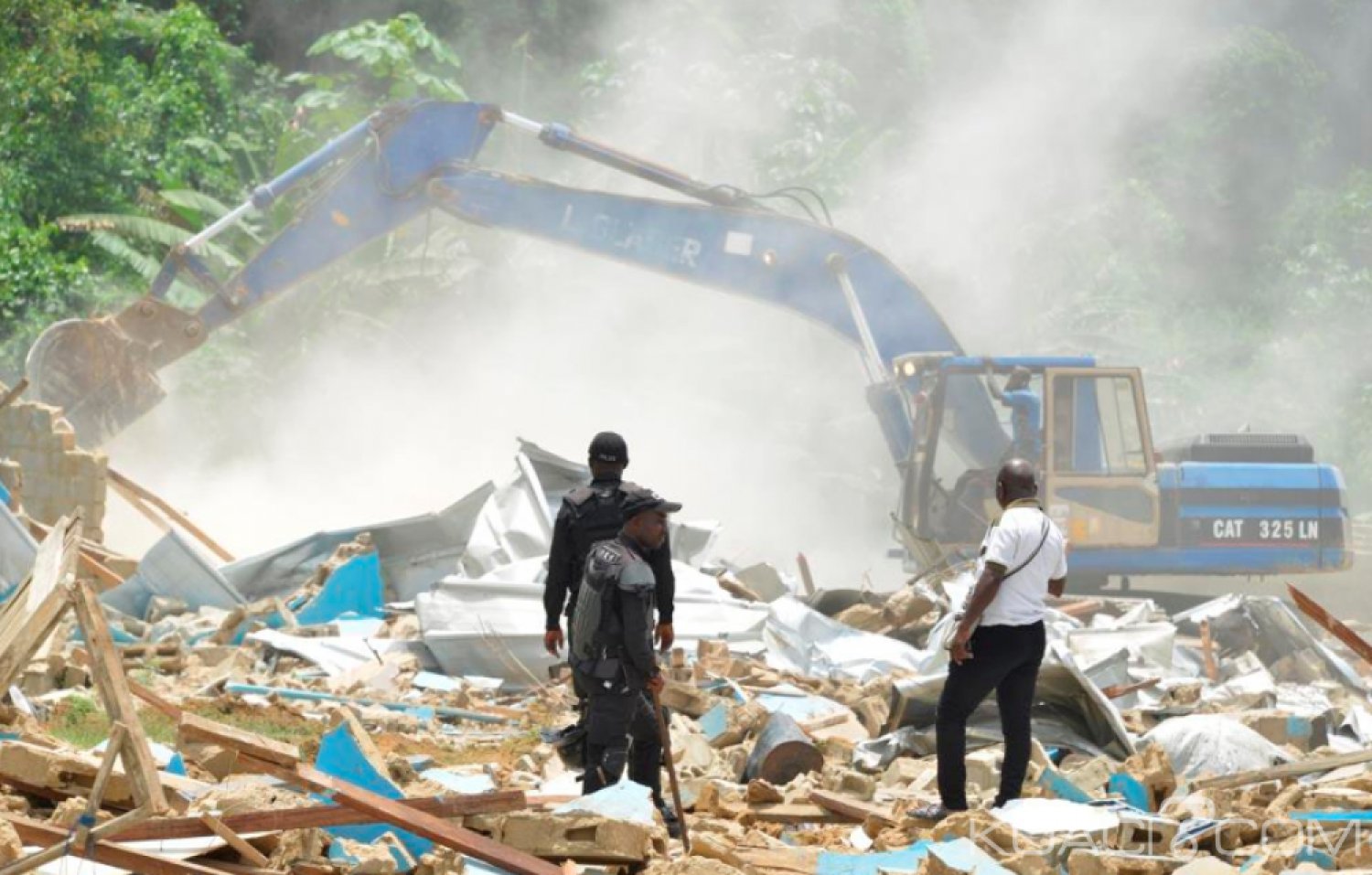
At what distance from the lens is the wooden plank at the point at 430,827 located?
6.45m

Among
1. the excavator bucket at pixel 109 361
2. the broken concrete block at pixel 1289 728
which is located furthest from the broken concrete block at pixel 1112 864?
the excavator bucket at pixel 109 361

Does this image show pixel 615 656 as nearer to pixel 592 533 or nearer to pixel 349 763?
pixel 592 533

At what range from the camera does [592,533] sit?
8461mm

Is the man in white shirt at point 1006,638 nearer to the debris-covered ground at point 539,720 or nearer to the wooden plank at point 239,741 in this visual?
the debris-covered ground at point 539,720

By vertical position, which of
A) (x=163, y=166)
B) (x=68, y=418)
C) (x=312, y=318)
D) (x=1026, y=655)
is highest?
(x=163, y=166)

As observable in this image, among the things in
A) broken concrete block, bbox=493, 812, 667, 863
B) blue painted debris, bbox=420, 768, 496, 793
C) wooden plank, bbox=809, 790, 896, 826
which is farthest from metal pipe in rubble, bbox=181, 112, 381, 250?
broken concrete block, bbox=493, 812, 667, 863

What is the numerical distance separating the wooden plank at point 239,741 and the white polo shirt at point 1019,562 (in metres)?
2.80

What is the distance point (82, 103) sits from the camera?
85.8 ft

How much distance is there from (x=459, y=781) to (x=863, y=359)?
32.2 feet

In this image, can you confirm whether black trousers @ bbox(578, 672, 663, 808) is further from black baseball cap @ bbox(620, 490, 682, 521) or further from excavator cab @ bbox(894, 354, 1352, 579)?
excavator cab @ bbox(894, 354, 1352, 579)

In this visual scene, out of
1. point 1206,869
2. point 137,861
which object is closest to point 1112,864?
point 1206,869

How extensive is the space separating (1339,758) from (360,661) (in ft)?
22.4

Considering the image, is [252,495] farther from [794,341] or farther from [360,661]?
[360,661]

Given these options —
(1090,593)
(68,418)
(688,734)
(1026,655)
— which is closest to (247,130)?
(68,418)
